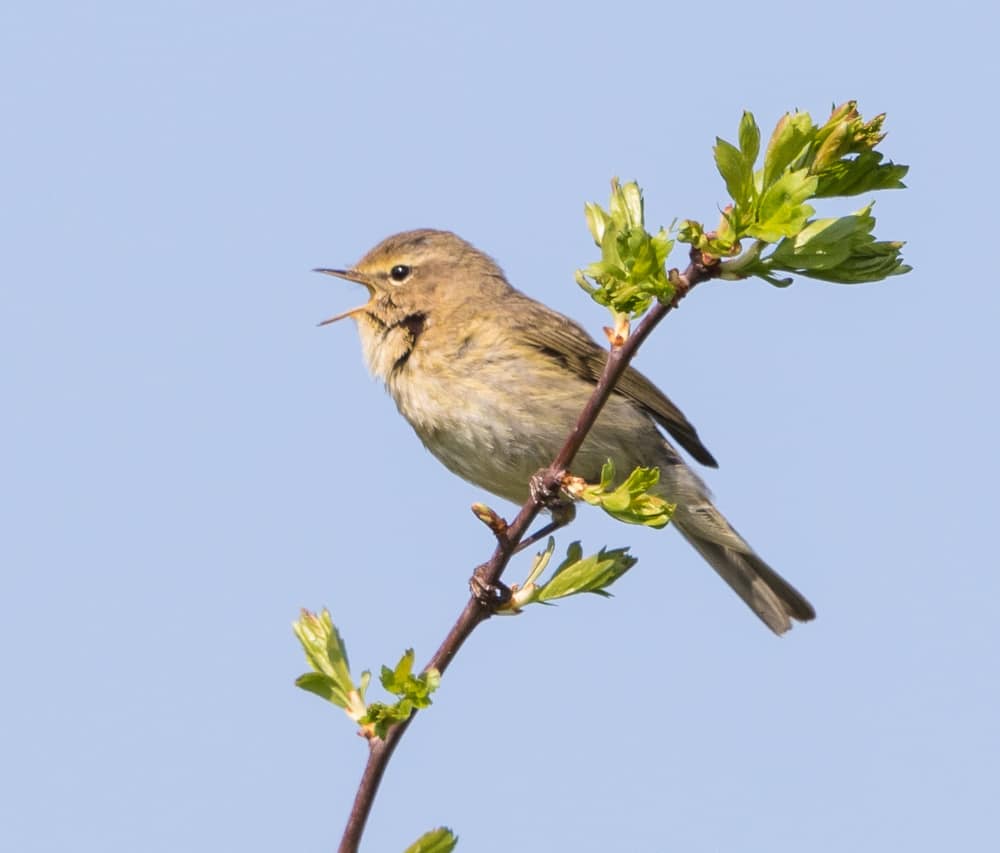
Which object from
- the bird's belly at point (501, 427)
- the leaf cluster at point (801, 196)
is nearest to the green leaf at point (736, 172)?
the leaf cluster at point (801, 196)

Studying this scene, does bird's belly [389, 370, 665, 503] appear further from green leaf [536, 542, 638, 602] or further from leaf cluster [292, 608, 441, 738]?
leaf cluster [292, 608, 441, 738]

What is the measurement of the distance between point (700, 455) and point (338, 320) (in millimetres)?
1869

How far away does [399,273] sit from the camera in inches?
272

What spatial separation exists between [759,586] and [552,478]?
3936 millimetres

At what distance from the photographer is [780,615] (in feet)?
22.7

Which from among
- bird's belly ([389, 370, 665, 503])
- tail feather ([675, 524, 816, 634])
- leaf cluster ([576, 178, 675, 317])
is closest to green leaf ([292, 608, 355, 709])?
leaf cluster ([576, 178, 675, 317])

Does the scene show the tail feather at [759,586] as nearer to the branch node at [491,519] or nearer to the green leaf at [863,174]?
the branch node at [491,519]

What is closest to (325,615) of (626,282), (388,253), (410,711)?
(410,711)

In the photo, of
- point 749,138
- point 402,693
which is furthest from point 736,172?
point 402,693

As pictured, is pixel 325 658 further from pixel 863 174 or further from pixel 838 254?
pixel 863 174

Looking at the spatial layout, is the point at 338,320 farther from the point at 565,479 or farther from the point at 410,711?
the point at 410,711

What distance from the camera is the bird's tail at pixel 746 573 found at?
22.5 ft

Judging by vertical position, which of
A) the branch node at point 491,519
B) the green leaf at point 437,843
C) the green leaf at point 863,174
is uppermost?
the green leaf at point 863,174

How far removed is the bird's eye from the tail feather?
191 cm
